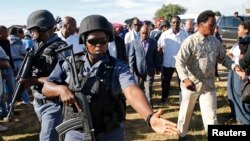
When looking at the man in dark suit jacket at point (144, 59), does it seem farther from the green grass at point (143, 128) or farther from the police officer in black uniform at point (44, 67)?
the police officer in black uniform at point (44, 67)

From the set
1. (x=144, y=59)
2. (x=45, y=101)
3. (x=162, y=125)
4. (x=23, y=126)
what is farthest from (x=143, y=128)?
(x=162, y=125)

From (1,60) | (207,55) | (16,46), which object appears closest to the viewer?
(207,55)

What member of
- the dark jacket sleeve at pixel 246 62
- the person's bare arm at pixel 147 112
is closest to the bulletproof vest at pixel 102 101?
the person's bare arm at pixel 147 112

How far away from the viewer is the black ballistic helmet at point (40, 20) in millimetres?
3764

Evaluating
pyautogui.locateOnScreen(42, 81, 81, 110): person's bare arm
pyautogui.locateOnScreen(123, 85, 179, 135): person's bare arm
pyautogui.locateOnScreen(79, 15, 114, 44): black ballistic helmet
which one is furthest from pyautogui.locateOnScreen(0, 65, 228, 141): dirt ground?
pyautogui.locateOnScreen(123, 85, 179, 135): person's bare arm

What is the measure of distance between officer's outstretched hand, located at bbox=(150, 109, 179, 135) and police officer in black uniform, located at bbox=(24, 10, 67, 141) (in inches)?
64.4

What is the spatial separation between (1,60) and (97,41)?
10.1 feet

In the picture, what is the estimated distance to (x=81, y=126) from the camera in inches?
99.3

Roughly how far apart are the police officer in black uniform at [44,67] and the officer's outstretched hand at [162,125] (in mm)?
1637

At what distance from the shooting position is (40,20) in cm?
377

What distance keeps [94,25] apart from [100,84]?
42 centimetres

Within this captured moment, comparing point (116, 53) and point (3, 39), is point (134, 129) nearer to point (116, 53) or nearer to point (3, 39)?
point (116, 53)

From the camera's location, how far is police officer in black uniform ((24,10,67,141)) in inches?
139

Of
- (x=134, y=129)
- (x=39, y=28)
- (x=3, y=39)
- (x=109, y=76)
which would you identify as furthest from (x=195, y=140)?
(x=3, y=39)
